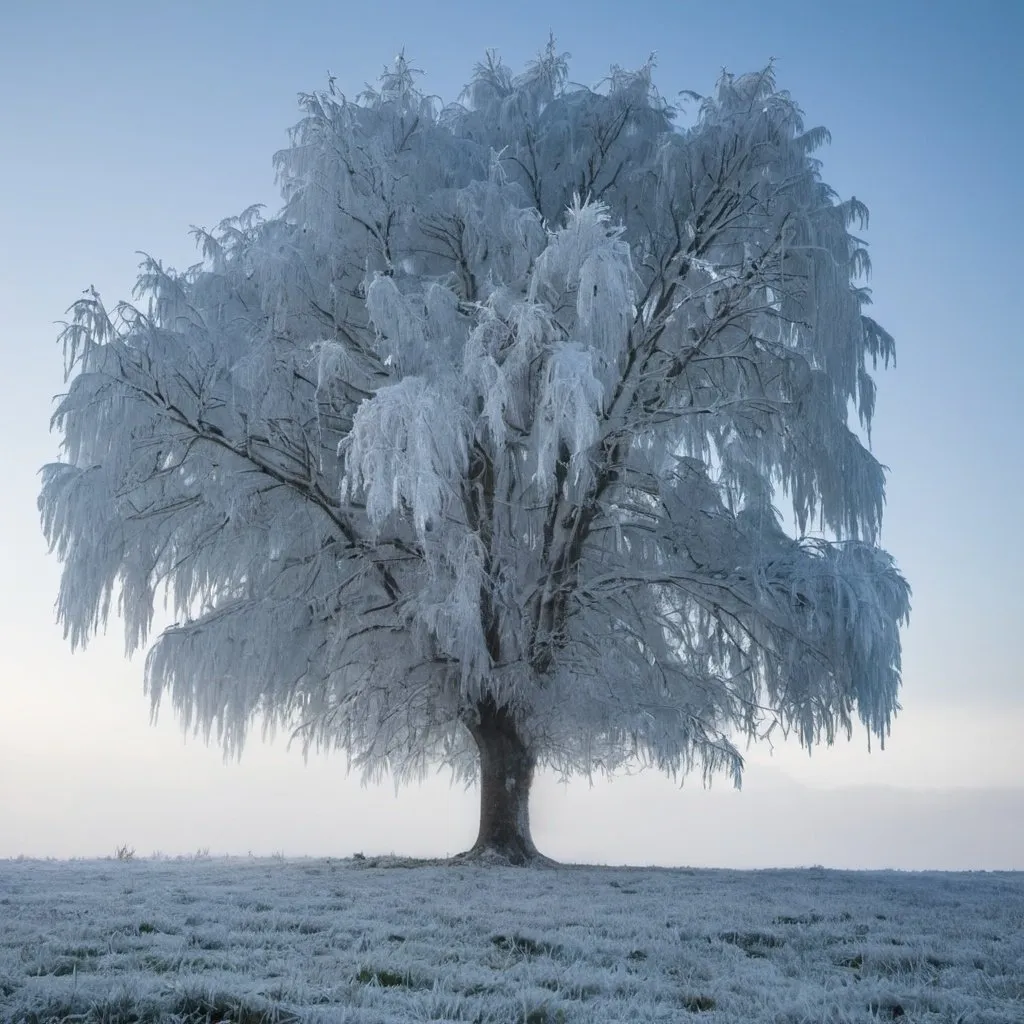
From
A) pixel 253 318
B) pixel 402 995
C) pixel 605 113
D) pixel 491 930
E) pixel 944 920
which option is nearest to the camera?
pixel 402 995

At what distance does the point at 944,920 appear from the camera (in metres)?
5.53

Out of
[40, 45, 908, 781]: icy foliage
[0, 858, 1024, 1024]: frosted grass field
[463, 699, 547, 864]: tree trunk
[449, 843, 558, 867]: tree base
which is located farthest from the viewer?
[463, 699, 547, 864]: tree trunk

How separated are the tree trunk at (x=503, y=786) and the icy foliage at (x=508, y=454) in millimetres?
219

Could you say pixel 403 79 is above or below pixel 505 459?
above

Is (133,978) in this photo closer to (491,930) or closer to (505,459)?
(491,930)

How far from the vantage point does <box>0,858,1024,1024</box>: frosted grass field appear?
3018 mm

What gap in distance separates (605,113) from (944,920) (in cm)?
716

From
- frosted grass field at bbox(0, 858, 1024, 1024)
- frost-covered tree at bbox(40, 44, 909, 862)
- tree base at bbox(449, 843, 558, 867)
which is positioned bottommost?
tree base at bbox(449, 843, 558, 867)

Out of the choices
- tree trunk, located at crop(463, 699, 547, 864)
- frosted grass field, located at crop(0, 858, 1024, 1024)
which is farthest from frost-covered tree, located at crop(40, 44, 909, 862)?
frosted grass field, located at crop(0, 858, 1024, 1024)

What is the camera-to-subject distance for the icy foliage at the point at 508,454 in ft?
26.5

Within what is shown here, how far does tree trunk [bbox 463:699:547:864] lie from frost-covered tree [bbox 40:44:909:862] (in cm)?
3

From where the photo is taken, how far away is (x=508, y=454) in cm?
930

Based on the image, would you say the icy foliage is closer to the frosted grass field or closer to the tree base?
the tree base

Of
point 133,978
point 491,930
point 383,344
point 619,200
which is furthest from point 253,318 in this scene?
point 133,978
